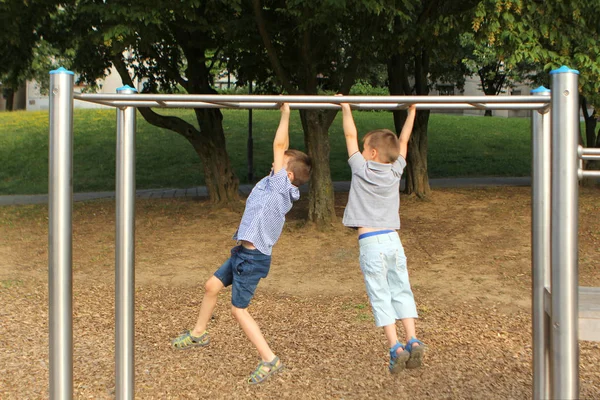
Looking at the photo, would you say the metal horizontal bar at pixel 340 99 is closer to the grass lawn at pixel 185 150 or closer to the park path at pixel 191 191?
the park path at pixel 191 191

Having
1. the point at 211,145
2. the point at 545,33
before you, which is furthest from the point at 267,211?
the point at 211,145

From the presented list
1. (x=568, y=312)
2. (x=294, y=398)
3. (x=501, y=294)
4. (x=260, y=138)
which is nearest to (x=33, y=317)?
(x=294, y=398)

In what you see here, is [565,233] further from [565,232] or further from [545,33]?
[545,33]

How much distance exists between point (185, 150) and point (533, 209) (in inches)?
619

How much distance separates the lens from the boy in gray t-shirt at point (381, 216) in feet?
12.5

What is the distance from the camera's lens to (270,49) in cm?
892

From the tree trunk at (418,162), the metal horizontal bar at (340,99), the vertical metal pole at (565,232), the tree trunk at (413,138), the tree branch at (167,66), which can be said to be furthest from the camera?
the tree trunk at (418,162)

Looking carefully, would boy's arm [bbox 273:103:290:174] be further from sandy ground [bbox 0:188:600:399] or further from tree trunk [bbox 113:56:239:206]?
tree trunk [bbox 113:56:239:206]

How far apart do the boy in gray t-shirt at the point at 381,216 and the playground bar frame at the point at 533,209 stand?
1.59ft

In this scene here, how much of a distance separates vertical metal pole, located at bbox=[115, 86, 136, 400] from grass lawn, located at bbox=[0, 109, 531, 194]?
36.8ft

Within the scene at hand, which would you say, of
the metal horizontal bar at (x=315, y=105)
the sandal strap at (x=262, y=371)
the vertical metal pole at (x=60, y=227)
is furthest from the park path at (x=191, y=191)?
the vertical metal pole at (x=60, y=227)

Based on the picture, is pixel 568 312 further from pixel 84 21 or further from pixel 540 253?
pixel 84 21

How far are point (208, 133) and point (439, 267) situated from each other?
448cm

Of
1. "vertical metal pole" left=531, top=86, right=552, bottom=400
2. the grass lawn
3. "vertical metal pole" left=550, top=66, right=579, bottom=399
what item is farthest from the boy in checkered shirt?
the grass lawn
